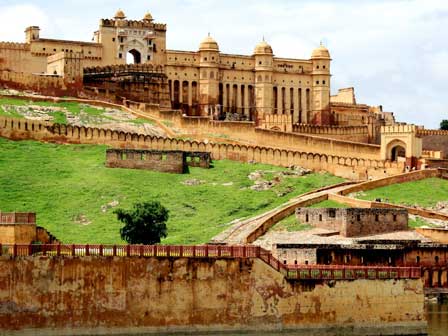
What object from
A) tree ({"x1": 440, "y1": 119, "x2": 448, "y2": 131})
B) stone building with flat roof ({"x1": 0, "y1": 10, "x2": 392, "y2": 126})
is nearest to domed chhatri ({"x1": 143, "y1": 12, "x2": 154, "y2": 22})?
stone building with flat roof ({"x1": 0, "y1": 10, "x2": 392, "y2": 126})

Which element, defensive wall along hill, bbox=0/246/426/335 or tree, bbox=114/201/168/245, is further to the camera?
tree, bbox=114/201/168/245

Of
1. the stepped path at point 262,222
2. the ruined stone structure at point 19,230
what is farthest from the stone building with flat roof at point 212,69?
the ruined stone structure at point 19,230

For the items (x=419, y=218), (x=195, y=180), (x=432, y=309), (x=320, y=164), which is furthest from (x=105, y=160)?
(x=432, y=309)

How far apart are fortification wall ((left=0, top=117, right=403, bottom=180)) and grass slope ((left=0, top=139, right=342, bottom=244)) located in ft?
3.03

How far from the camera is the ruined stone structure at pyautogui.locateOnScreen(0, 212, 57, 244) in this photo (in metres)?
47.2

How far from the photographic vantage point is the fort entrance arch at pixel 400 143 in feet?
278

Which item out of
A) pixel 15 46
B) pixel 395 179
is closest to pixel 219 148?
pixel 395 179

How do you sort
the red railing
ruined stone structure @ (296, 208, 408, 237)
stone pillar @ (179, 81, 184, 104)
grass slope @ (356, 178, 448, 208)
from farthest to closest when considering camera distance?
stone pillar @ (179, 81, 184, 104) → grass slope @ (356, 178, 448, 208) → ruined stone structure @ (296, 208, 408, 237) → the red railing

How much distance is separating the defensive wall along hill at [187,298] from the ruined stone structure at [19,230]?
1317mm

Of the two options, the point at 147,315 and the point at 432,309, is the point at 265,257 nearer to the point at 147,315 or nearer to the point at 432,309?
the point at 147,315

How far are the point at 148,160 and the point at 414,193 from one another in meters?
14.9

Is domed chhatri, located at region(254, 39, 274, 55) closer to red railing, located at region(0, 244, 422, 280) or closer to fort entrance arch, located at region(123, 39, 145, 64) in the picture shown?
fort entrance arch, located at region(123, 39, 145, 64)

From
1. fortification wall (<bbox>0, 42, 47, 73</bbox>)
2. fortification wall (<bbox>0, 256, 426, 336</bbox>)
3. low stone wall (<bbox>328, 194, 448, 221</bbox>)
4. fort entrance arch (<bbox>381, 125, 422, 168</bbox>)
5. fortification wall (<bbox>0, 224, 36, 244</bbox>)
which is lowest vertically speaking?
fortification wall (<bbox>0, 256, 426, 336</bbox>)

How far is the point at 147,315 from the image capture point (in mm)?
46875
